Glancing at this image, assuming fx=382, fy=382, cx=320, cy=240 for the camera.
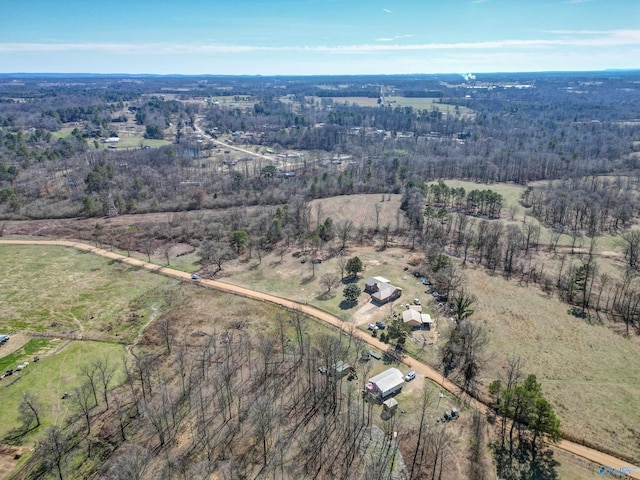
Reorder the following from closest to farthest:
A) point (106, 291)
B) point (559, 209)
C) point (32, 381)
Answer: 1. point (32, 381)
2. point (106, 291)
3. point (559, 209)

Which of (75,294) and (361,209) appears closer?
(75,294)

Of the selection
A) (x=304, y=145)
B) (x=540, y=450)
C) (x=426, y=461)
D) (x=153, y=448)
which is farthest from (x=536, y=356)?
(x=304, y=145)

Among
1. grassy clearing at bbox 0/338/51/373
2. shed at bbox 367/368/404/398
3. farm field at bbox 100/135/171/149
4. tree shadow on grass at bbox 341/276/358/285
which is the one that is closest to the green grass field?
farm field at bbox 100/135/171/149

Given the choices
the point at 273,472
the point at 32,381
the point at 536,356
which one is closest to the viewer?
the point at 273,472

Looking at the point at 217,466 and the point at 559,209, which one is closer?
the point at 217,466

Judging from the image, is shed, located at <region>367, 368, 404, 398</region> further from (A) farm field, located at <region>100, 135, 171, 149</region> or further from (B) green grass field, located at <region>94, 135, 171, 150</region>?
(A) farm field, located at <region>100, 135, 171, 149</region>

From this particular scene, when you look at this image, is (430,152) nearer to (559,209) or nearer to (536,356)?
(559,209)

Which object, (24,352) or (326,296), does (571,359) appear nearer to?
(326,296)

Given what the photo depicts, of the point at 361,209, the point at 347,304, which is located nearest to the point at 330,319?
the point at 347,304
